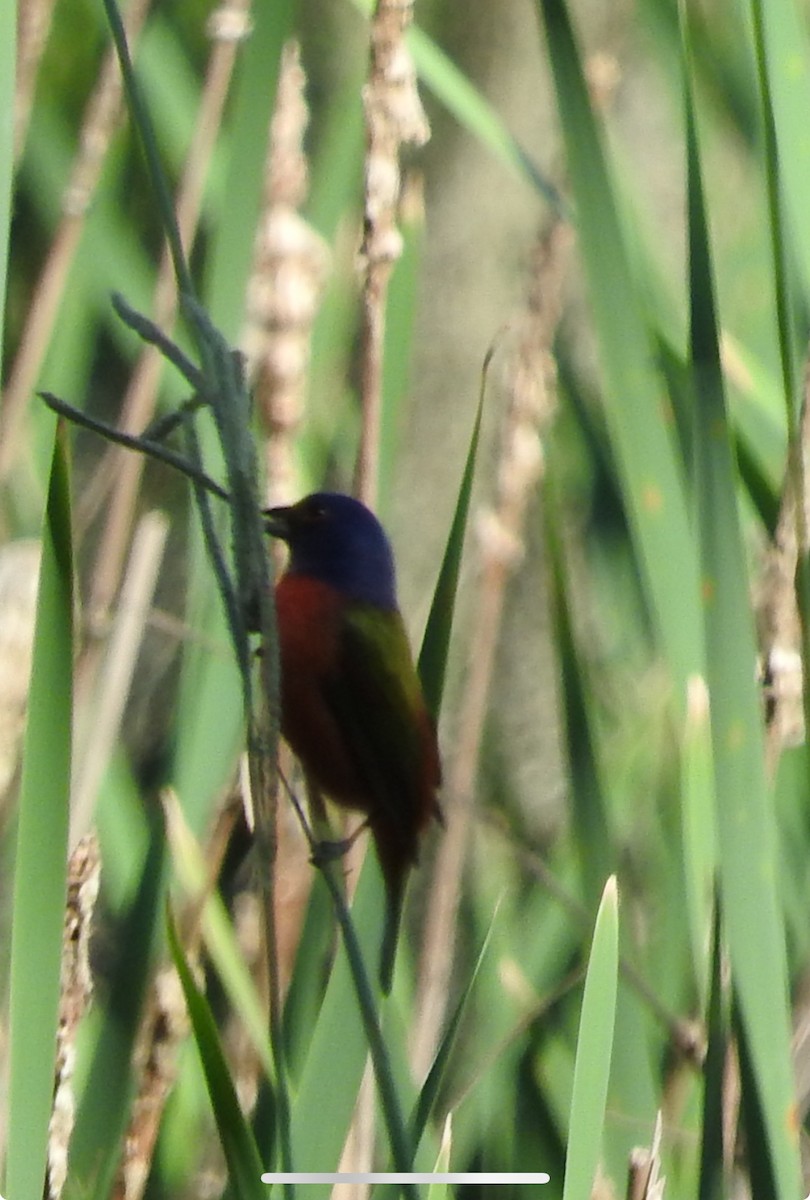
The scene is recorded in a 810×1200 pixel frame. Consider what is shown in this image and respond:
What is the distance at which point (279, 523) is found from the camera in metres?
0.82

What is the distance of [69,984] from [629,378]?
38 cm

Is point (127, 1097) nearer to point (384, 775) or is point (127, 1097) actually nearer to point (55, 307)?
point (384, 775)

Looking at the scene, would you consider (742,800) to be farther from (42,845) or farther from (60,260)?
(60,260)

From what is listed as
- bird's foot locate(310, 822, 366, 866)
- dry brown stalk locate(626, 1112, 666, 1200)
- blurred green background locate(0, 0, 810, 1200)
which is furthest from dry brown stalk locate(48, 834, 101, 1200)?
dry brown stalk locate(626, 1112, 666, 1200)

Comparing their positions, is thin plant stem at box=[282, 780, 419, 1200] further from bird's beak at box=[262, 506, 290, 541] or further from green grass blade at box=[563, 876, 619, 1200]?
bird's beak at box=[262, 506, 290, 541]

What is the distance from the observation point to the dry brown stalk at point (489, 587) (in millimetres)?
809

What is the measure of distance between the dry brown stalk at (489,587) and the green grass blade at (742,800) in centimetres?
18

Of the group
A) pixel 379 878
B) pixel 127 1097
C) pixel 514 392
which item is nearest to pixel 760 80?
pixel 514 392

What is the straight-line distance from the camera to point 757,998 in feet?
2.01

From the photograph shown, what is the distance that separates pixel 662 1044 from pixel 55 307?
54 cm

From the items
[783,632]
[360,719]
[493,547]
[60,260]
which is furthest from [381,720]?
[60,260]

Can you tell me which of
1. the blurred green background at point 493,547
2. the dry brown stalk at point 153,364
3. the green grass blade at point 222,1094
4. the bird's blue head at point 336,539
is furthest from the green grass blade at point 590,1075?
the dry brown stalk at point 153,364

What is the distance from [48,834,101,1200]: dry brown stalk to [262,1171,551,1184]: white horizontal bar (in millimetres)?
90

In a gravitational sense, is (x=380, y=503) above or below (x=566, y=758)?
above
